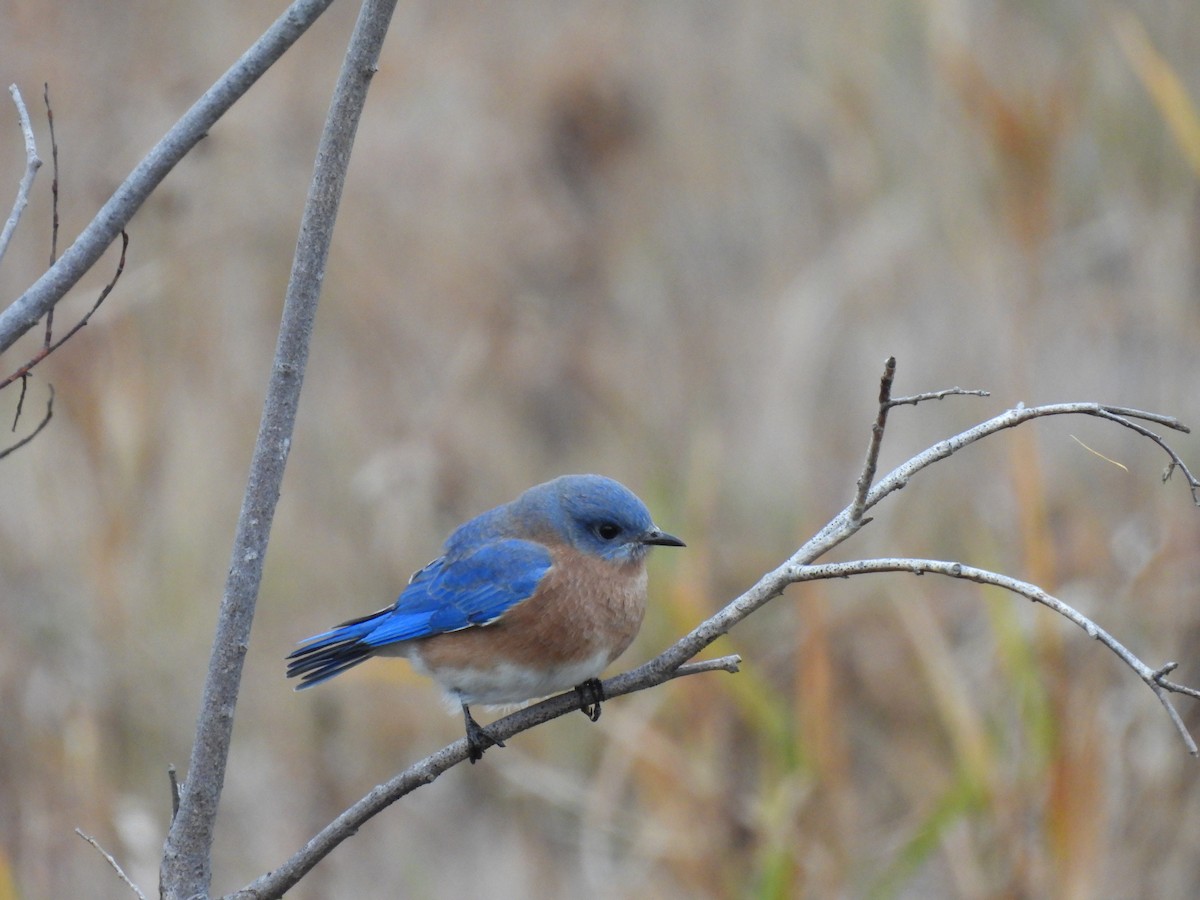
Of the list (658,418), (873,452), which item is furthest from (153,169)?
(658,418)

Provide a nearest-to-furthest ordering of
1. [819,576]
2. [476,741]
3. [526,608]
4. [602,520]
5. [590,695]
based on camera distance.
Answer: [819,576] < [476,741] < [590,695] < [526,608] < [602,520]

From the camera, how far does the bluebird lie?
122 inches

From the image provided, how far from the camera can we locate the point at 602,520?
331cm

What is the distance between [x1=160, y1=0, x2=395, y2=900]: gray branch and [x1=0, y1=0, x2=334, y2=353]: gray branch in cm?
10

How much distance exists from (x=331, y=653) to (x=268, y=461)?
1360mm

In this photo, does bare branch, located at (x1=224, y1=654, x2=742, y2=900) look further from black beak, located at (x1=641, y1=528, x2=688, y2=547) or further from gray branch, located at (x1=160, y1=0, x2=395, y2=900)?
black beak, located at (x1=641, y1=528, x2=688, y2=547)

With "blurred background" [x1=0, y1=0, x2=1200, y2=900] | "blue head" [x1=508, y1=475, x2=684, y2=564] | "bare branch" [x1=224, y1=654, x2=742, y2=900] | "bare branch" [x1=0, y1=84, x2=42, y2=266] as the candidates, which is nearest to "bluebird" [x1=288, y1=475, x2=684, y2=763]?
"blue head" [x1=508, y1=475, x2=684, y2=564]

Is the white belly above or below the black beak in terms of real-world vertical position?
below

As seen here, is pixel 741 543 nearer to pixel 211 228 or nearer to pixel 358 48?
pixel 211 228

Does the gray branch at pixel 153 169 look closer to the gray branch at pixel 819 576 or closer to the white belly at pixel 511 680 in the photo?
the gray branch at pixel 819 576

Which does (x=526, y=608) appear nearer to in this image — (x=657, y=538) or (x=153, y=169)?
(x=657, y=538)

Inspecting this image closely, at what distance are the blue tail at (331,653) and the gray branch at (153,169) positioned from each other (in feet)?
4.56

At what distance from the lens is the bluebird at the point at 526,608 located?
10.1 feet

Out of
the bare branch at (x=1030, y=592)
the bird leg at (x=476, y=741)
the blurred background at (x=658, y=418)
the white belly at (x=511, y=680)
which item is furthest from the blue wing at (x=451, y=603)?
the bare branch at (x=1030, y=592)
